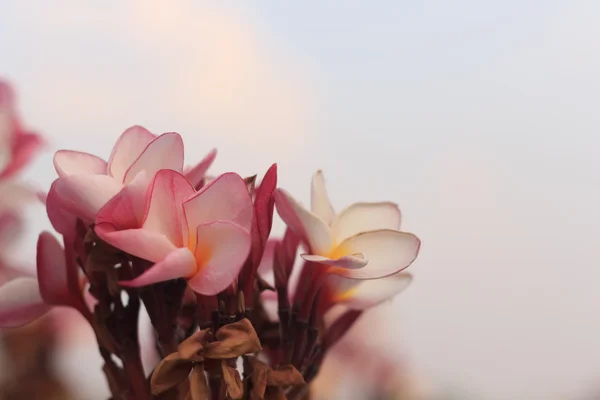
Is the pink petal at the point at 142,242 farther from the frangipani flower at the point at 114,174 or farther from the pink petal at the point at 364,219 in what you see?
the pink petal at the point at 364,219

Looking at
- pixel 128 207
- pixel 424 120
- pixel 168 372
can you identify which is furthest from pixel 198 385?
pixel 424 120

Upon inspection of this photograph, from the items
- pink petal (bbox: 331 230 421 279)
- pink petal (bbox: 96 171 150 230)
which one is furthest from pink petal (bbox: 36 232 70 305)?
pink petal (bbox: 331 230 421 279)

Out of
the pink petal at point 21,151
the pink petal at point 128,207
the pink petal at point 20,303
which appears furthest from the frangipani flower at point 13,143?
the pink petal at point 128,207

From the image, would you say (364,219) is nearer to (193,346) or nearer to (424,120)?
(193,346)

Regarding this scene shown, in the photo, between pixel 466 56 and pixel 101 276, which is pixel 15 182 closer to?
pixel 101 276

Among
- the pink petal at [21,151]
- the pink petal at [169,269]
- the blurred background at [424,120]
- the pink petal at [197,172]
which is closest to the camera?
the pink petal at [169,269]

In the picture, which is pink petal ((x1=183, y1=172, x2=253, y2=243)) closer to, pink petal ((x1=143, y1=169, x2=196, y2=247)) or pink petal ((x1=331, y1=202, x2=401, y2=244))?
pink petal ((x1=143, y1=169, x2=196, y2=247))

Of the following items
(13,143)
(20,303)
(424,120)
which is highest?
(424,120)

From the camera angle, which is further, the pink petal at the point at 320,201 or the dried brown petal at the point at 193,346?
the pink petal at the point at 320,201

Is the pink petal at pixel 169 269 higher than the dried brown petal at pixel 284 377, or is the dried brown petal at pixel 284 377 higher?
the pink petal at pixel 169 269
